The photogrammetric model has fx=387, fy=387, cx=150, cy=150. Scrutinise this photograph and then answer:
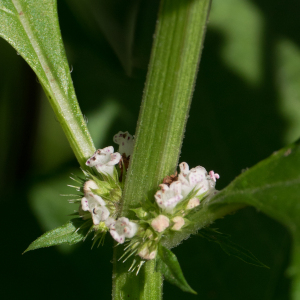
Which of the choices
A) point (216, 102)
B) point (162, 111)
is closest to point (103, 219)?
point (162, 111)

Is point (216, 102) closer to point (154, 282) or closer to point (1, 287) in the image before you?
point (154, 282)

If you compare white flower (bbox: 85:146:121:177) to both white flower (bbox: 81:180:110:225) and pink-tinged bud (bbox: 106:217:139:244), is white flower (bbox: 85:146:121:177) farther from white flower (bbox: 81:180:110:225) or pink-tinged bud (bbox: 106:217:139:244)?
pink-tinged bud (bbox: 106:217:139:244)

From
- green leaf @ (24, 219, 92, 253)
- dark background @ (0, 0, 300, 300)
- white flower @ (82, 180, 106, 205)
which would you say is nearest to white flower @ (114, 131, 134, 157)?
white flower @ (82, 180, 106, 205)

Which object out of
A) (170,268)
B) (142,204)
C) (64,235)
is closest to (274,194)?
(170,268)

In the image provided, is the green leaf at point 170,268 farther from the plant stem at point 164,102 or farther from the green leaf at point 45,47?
the green leaf at point 45,47

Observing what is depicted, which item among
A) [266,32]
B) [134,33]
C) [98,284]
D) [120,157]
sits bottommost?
[98,284]

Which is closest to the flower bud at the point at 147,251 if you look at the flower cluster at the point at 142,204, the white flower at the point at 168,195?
the flower cluster at the point at 142,204

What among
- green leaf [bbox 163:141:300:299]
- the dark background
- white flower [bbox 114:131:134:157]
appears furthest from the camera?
the dark background

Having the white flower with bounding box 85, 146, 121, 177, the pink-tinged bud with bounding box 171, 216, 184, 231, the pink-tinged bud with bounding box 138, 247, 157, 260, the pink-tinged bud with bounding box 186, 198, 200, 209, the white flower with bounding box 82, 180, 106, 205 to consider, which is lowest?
the pink-tinged bud with bounding box 138, 247, 157, 260
